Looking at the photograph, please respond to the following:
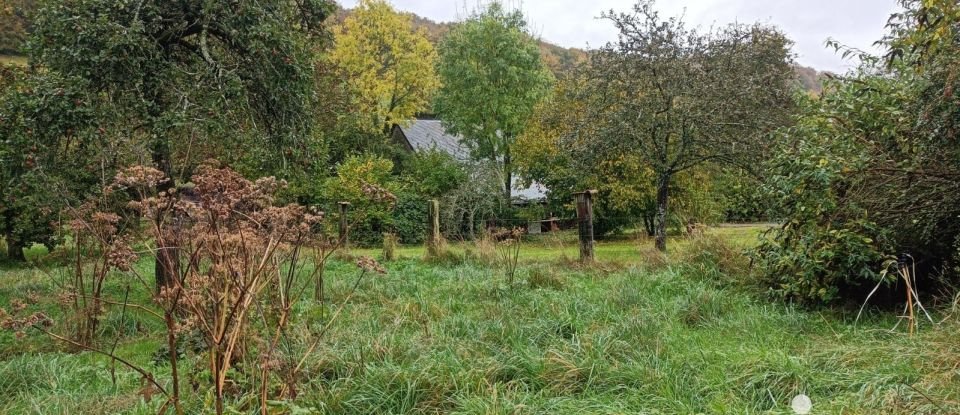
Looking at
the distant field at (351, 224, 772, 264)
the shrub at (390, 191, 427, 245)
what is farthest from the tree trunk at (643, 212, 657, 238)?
the shrub at (390, 191, 427, 245)

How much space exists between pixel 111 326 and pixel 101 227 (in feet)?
4.03

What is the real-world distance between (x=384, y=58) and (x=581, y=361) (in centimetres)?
2503

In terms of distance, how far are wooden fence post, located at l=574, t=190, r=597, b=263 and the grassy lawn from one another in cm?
318

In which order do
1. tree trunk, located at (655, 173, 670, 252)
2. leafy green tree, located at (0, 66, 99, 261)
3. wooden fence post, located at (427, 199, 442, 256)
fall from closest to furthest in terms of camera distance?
leafy green tree, located at (0, 66, 99, 261) < wooden fence post, located at (427, 199, 442, 256) < tree trunk, located at (655, 173, 670, 252)

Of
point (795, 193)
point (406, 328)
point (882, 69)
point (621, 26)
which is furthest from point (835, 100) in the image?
point (621, 26)

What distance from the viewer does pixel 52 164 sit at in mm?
6117

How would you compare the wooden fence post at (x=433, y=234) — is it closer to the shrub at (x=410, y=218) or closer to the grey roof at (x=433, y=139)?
the shrub at (x=410, y=218)

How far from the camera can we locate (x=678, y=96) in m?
10.5

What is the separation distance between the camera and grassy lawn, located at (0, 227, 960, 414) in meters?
3.07

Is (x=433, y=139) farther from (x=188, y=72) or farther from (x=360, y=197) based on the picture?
(x=188, y=72)

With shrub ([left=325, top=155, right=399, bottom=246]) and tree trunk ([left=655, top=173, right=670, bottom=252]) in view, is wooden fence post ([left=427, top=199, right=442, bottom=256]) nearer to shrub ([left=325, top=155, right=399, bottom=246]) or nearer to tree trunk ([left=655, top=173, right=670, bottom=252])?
tree trunk ([left=655, top=173, right=670, bottom=252])

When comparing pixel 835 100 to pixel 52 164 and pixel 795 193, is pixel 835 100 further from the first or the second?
pixel 52 164

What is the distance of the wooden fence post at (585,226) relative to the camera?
29.9ft

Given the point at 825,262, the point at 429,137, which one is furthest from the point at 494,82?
the point at 825,262
